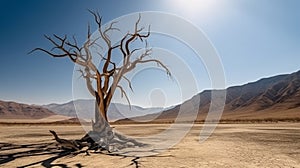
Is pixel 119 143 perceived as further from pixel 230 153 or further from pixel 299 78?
pixel 299 78

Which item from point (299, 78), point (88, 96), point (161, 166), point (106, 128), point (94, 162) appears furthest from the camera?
point (299, 78)

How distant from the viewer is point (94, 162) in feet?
33.0

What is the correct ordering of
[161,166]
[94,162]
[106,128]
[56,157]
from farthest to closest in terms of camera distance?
[106,128], [56,157], [94,162], [161,166]

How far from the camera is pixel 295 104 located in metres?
124

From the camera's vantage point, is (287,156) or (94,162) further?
(287,156)

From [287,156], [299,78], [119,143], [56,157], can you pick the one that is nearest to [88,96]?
[119,143]

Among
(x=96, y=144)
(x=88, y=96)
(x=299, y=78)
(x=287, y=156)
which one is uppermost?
(x=299, y=78)

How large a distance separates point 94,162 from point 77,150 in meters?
2.99

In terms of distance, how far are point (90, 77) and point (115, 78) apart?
1.47 m

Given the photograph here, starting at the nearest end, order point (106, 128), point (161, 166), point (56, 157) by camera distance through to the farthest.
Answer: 1. point (161, 166)
2. point (56, 157)
3. point (106, 128)

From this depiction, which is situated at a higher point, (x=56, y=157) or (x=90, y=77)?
(x=90, y=77)

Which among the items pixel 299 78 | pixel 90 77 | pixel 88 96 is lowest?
pixel 88 96

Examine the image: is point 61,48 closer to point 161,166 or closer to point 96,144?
point 96,144

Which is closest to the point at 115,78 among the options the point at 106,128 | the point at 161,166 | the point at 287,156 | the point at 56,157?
the point at 106,128
